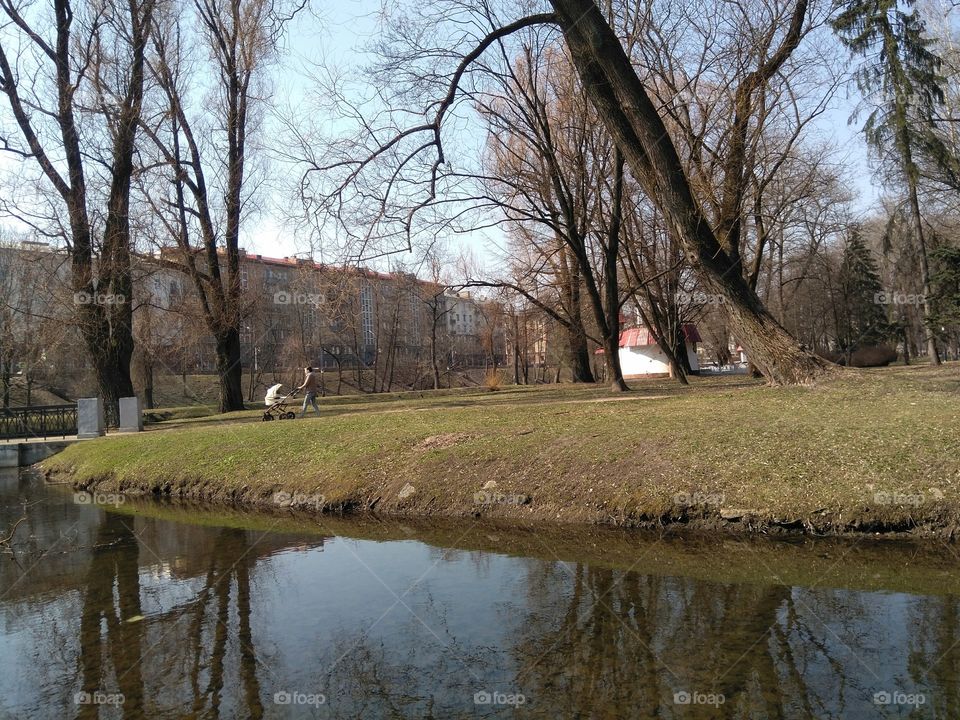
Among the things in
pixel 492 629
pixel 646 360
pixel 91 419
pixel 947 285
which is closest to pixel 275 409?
pixel 91 419

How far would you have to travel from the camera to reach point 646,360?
4988 centimetres

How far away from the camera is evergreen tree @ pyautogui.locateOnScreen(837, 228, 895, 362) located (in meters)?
47.6

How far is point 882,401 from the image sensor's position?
1148 centimetres

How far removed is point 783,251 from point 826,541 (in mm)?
35755

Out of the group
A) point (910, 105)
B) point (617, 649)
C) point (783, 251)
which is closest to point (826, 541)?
point (617, 649)

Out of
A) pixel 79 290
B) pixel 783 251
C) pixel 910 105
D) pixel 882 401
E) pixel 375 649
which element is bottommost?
pixel 375 649

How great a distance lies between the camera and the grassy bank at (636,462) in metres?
8.38

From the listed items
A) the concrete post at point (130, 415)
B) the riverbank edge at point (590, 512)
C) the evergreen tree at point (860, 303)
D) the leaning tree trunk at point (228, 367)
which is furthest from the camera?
the evergreen tree at point (860, 303)

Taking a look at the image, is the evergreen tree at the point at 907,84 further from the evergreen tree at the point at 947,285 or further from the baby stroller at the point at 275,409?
the baby stroller at the point at 275,409

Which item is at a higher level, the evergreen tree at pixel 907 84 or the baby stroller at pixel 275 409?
the evergreen tree at pixel 907 84

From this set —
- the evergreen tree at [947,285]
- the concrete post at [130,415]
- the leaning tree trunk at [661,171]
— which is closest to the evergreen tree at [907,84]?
the evergreen tree at [947,285]

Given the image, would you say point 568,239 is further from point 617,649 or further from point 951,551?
point 617,649

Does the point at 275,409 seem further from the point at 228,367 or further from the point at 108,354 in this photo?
the point at 108,354

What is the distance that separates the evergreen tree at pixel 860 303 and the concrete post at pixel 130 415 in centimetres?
4222
